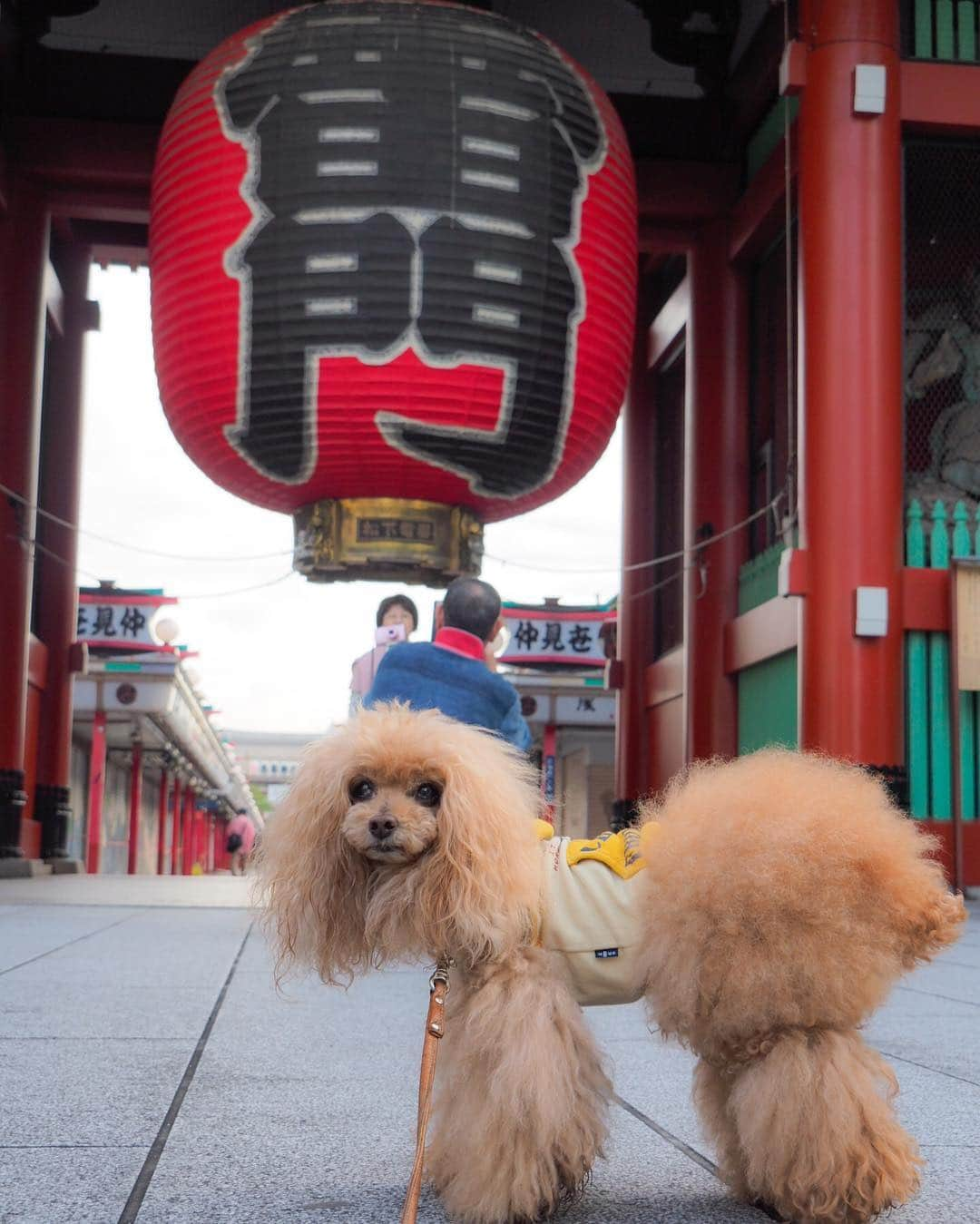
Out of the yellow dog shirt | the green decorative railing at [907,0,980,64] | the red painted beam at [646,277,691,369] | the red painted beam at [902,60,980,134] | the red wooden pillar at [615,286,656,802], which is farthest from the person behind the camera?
the red wooden pillar at [615,286,656,802]

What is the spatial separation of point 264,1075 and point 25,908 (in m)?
4.27

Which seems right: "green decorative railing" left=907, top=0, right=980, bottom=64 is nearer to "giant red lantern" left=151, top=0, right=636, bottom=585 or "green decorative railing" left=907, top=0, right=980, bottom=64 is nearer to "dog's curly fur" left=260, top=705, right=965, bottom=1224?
"giant red lantern" left=151, top=0, right=636, bottom=585

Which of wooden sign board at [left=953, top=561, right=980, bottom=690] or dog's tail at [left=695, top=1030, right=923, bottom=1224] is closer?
dog's tail at [left=695, top=1030, right=923, bottom=1224]

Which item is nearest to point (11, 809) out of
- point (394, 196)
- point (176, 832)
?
point (394, 196)

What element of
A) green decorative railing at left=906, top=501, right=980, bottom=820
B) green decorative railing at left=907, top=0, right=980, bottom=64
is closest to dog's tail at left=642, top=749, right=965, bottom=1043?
green decorative railing at left=906, top=501, right=980, bottom=820

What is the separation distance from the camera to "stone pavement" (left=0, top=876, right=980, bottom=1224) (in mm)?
1777

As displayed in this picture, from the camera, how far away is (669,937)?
176 centimetres

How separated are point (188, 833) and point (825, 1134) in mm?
35137

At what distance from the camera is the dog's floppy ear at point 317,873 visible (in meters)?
1.80

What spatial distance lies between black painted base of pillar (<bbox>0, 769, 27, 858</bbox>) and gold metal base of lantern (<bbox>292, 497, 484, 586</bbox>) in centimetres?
363

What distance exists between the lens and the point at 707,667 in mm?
9328

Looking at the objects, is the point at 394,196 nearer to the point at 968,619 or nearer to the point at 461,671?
the point at 461,671

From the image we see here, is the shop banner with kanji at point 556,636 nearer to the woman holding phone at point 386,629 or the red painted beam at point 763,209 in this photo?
the red painted beam at point 763,209

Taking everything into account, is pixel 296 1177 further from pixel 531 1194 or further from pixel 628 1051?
pixel 628 1051
